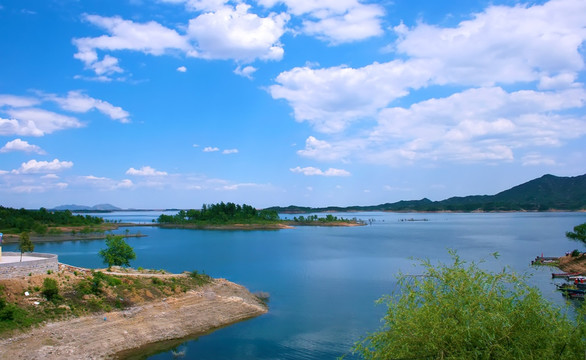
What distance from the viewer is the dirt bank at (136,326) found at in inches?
918

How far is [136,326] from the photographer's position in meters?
28.6

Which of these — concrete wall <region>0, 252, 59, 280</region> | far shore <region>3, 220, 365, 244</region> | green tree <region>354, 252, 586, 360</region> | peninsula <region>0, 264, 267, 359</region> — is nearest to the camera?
green tree <region>354, 252, 586, 360</region>

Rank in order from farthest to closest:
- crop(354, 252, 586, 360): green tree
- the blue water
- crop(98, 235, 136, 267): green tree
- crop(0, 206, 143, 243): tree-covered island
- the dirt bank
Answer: crop(0, 206, 143, 243): tree-covered island
crop(98, 235, 136, 267): green tree
the blue water
the dirt bank
crop(354, 252, 586, 360): green tree

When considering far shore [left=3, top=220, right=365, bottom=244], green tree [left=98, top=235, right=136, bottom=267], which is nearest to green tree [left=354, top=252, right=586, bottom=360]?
green tree [left=98, top=235, right=136, bottom=267]

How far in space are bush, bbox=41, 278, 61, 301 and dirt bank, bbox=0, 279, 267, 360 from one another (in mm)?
2619

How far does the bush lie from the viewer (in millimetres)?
27312

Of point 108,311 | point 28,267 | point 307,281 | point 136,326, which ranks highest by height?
point 28,267

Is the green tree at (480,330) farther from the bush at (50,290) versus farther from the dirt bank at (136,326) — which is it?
the bush at (50,290)

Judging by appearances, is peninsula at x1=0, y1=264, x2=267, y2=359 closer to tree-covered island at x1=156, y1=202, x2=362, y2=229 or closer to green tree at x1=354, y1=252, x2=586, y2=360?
green tree at x1=354, y1=252, x2=586, y2=360

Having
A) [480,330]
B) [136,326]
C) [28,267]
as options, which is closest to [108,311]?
[136,326]

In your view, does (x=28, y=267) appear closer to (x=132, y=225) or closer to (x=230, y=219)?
(x=230, y=219)

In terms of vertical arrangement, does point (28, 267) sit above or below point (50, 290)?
above

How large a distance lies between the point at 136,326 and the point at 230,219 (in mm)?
148193

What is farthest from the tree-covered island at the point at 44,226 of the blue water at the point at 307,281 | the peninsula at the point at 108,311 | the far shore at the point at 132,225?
the peninsula at the point at 108,311
